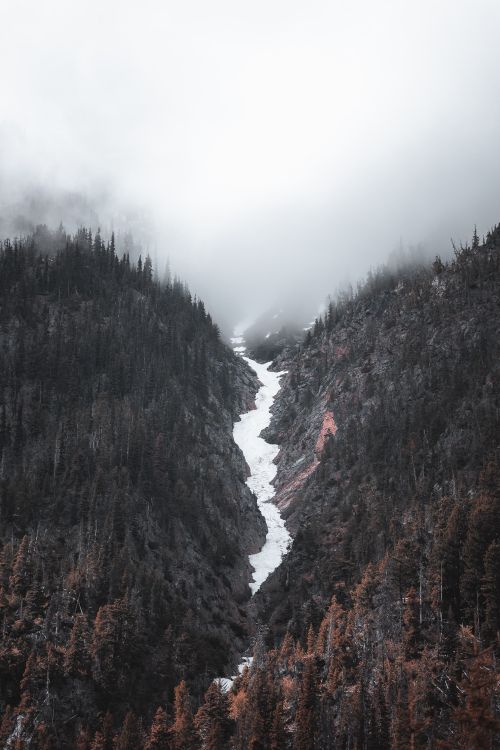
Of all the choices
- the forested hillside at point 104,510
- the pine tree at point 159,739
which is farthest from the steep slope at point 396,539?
the forested hillside at point 104,510

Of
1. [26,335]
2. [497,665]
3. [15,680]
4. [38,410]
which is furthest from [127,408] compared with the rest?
[497,665]

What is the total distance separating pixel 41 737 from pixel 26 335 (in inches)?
4270

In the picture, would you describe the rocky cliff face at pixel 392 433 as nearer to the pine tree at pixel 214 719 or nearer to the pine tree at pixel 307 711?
the pine tree at pixel 307 711

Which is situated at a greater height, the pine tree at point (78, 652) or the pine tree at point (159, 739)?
the pine tree at point (78, 652)

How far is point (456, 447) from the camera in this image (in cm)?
11425

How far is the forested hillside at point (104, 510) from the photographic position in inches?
3233

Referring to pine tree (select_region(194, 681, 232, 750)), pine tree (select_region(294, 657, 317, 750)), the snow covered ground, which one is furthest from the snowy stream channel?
pine tree (select_region(294, 657, 317, 750))

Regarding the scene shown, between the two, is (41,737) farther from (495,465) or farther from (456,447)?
(456,447)

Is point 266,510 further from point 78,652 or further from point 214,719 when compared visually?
point 214,719

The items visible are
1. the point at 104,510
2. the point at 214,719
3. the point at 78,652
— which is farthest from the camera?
the point at 104,510

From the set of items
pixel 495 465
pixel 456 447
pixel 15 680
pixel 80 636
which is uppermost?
pixel 456 447

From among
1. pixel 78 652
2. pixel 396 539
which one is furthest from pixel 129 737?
pixel 396 539

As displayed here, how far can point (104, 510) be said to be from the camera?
4461 inches

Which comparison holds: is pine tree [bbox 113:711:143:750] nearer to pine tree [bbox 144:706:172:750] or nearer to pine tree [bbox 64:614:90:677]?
pine tree [bbox 144:706:172:750]
